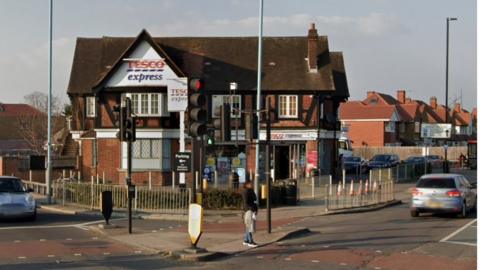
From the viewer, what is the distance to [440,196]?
23.8 m

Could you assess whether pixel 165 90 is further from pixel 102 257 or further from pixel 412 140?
pixel 412 140

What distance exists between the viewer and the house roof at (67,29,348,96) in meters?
45.2

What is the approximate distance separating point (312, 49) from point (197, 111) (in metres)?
30.6

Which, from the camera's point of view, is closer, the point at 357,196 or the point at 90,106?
the point at 357,196

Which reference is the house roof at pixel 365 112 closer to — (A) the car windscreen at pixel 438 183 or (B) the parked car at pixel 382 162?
(B) the parked car at pixel 382 162

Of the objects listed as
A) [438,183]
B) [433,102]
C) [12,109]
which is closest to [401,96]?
[433,102]

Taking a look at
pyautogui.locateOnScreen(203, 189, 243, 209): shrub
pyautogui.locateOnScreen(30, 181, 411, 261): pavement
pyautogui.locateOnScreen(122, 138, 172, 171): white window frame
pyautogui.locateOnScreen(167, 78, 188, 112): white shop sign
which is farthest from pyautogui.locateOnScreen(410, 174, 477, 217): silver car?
pyautogui.locateOnScreen(122, 138, 172, 171): white window frame

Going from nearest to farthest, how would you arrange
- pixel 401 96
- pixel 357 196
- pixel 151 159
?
pixel 357 196 → pixel 151 159 → pixel 401 96

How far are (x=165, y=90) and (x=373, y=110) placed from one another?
54.0 m

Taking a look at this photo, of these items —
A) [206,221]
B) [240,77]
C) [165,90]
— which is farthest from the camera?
[240,77]

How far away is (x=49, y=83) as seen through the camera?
1272 inches

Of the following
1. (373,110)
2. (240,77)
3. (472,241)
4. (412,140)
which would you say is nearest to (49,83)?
(240,77)

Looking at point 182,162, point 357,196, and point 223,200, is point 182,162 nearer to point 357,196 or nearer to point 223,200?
point 223,200

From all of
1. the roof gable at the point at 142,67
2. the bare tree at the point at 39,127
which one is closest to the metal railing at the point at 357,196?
the roof gable at the point at 142,67
